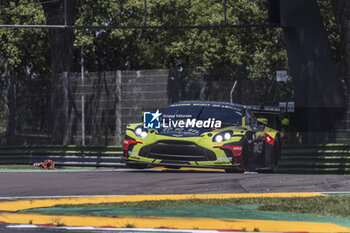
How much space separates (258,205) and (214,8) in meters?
42.1

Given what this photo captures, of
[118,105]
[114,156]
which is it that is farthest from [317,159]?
[118,105]

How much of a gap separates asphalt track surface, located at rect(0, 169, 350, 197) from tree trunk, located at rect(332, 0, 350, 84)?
776 centimetres

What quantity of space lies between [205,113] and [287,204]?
20.4 ft

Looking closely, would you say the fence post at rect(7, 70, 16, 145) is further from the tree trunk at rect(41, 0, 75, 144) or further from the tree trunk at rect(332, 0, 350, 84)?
the tree trunk at rect(332, 0, 350, 84)

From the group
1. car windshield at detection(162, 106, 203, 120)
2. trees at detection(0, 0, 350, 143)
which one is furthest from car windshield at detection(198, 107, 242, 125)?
trees at detection(0, 0, 350, 143)

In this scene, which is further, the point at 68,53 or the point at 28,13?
the point at 28,13

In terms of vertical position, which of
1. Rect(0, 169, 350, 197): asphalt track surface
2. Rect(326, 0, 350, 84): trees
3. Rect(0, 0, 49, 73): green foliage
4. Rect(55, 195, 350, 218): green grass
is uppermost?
Rect(0, 0, 49, 73): green foliage

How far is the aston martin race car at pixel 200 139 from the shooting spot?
14719mm

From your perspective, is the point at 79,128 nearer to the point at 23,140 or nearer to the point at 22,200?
the point at 23,140

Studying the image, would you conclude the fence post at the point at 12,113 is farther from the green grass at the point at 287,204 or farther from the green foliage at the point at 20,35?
the green foliage at the point at 20,35

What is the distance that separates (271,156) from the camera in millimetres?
16766

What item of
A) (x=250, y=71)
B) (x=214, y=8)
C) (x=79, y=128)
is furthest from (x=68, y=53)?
(x=214, y=8)

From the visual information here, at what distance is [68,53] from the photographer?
1118 inches

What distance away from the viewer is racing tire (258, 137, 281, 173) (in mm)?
16438
